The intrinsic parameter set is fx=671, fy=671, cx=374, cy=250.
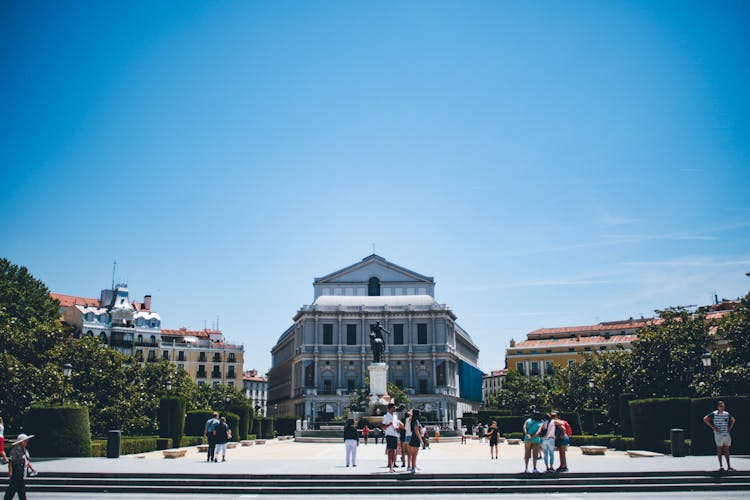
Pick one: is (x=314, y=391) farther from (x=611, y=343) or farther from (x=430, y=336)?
(x=611, y=343)

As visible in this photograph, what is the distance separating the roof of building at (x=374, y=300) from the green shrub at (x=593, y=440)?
55.2m

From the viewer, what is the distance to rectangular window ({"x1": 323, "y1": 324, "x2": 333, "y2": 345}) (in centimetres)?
9075

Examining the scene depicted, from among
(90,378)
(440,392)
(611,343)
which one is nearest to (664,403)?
(90,378)

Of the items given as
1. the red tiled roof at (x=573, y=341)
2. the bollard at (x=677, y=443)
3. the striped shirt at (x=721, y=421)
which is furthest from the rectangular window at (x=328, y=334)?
the striped shirt at (x=721, y=421)

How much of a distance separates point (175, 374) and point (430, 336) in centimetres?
3719

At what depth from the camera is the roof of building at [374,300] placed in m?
92.3

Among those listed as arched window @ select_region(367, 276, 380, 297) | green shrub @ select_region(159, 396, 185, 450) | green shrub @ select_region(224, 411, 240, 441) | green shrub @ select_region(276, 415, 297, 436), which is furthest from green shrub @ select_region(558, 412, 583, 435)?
arched window @ select_region(367, 276, 380, 297)

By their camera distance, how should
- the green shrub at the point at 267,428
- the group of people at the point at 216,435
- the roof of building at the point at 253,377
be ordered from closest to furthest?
the group of people at the point at 216,435, the green shrub at the point at 267,428, the roof of building at the point at 253,377

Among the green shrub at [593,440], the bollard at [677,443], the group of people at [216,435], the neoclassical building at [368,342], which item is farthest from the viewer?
the neoclassical building at [368,342]

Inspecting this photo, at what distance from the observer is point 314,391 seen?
284 ft

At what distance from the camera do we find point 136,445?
28828mm

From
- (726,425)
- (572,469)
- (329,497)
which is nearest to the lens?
(329,497)

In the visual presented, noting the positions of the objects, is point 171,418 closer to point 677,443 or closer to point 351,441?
point 351,441

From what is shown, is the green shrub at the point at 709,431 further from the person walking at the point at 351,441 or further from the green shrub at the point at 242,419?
the green shrub at the point at 242,419
